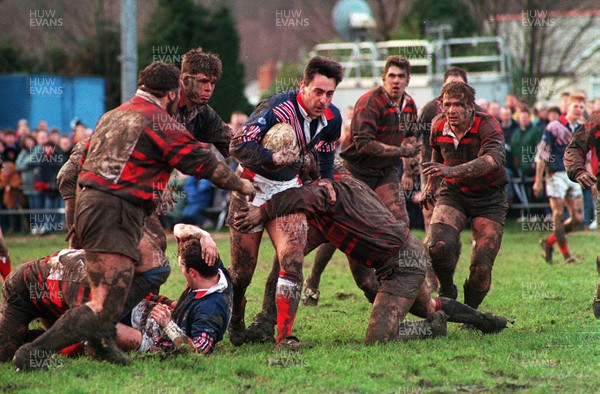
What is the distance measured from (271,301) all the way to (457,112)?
2.26m

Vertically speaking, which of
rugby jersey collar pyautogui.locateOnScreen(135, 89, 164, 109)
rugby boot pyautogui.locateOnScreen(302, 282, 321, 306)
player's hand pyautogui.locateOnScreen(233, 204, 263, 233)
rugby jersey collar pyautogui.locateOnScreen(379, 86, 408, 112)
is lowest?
rugby boot pyautogui.locateOnScreen(302, 282, 321, 306)

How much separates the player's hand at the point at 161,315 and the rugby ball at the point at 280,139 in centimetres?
129

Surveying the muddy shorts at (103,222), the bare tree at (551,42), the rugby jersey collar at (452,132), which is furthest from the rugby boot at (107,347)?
the bare tree at (551,42)

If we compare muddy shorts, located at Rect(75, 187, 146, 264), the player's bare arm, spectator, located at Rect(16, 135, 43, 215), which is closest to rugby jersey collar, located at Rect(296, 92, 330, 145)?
the player's bare arm

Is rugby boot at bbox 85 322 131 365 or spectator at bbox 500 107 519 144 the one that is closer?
rugby boot at bbox 85 322 131 365

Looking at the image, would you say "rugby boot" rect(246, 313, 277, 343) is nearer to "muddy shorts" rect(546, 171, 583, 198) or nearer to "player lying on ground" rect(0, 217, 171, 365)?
"player lying on ground" rect(0, 217, 171, 365)

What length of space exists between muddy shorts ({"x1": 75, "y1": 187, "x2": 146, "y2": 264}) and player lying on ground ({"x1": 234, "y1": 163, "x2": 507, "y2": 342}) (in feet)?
4.26

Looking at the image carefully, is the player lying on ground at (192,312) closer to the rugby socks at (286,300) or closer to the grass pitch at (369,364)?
the grass pitch at (369,364)

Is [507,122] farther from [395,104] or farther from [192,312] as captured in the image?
[192,312]

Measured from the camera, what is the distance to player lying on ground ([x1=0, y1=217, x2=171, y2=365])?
679 cm

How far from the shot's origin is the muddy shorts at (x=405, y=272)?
24.9ft

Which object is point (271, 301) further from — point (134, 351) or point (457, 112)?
point (457, 112)

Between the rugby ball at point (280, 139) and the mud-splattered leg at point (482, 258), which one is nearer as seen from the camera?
the rugby ball at point (280, 139)

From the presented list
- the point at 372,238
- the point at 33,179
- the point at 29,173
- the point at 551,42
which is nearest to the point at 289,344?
the point at 372,238
